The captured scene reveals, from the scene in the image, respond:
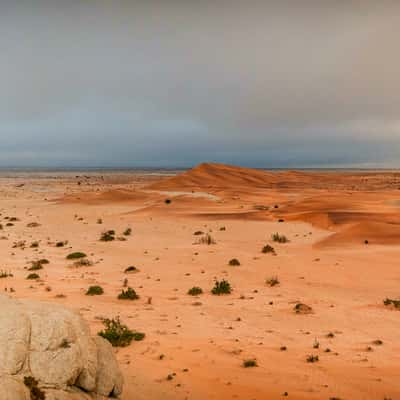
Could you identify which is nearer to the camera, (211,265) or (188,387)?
(188,387)

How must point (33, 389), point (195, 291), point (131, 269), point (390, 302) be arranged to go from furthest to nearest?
point (131, 269) → point (195, 291) → point (390, 302) → point (33, 389)

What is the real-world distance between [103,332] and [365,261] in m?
13.1

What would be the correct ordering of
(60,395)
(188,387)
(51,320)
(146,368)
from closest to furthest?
(60,395)
(51,320)
(188,387)
(146,368)

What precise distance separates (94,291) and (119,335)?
4.26m

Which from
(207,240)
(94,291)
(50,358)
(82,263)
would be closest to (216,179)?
(207,240)

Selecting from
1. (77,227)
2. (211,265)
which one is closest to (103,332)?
(211,265)

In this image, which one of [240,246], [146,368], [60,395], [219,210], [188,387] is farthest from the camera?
[219,210]

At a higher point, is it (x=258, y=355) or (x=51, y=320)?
(x=51, y=320)

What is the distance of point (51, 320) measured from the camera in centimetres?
574

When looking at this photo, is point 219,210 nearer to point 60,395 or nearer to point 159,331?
point 159,331

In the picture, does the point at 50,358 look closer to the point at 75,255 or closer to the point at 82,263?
the point at 82,263

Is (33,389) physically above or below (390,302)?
above

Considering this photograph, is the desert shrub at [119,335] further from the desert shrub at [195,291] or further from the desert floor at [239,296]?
the desert shrub at [195,291]

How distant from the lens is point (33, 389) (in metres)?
4.90
